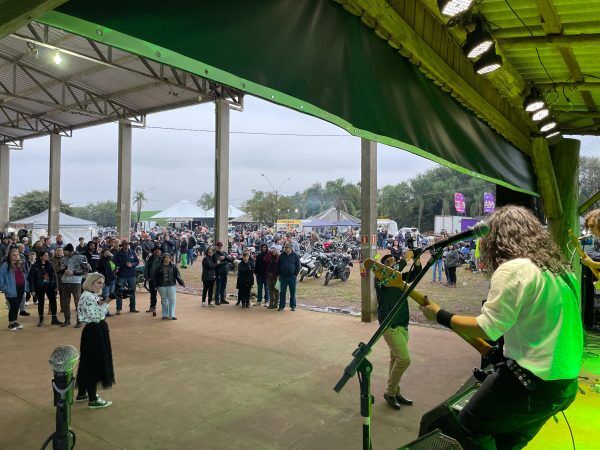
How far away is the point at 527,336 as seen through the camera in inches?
73.5

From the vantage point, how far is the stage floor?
12.8 ft

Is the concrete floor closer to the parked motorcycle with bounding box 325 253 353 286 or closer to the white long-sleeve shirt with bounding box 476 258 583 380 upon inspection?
the white long-sleeve shirt with bounding box 476 258 583 380

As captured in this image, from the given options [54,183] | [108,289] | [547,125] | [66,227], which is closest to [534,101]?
[547,125]

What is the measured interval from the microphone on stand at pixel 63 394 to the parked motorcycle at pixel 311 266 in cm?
1389

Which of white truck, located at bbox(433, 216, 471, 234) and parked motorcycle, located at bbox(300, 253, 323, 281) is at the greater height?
white truck, located at bbox(433, 216, 471, 234)

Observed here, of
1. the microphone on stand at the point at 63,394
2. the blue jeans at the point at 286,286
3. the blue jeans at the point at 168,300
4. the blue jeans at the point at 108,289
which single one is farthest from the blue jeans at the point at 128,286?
the microphone on stand at the point at 63,394

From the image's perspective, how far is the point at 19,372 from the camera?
221 inches

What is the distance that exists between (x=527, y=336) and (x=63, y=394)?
82.9 inches

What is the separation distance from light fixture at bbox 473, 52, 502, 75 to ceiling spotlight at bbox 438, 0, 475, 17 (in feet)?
2.66

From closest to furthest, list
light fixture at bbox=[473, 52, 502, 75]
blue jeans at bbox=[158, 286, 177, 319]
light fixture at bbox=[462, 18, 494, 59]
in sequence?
light fixture at bbox=[462, 18, 494, 59] < light fixture at bbox=[473, 52, 502, 75] < blue jeans at bbox=[158, 286, 177, 319]

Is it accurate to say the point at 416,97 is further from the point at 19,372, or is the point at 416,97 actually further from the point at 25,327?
the point at 25,327

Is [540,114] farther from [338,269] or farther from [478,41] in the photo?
[338,269]

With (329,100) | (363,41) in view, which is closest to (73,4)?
(329,100)

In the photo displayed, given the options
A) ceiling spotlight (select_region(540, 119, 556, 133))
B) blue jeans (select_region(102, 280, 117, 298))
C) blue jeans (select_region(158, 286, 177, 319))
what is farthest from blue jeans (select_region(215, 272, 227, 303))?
ceiling spotlight (select_region(540, 119, 556, 133))
